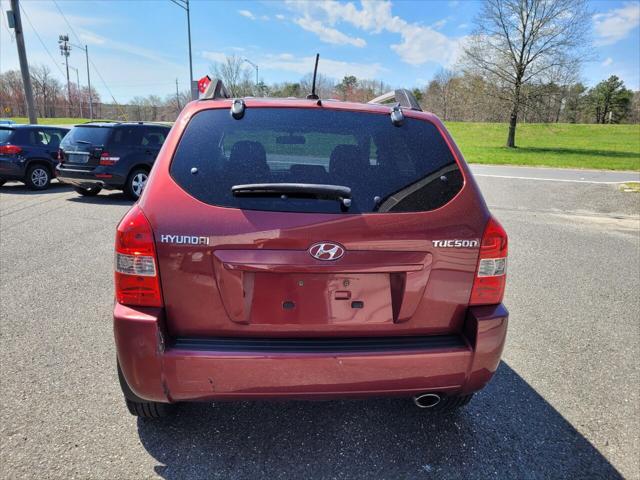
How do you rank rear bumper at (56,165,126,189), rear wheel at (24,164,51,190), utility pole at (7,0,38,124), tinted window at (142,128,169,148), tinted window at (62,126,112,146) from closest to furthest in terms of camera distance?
rear bumper at (56,165,126,189) < tinted window at (62,126,112,146) < tinted window at (142,128,169,148) < rear wheel at (24,164,51,190) < utility pole at (7,0,38,124)

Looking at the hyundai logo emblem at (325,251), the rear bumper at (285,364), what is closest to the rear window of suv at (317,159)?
the hyundai logo emblem at (325,251)

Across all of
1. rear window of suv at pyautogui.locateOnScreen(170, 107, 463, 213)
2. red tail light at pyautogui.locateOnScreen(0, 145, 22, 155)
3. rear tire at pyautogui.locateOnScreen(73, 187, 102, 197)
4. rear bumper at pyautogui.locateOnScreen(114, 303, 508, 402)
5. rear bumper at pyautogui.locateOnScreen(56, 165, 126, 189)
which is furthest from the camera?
red tail light at pyautogui.locateOnScreen(0, 145, 22, 155)

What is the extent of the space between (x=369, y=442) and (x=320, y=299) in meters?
1.02

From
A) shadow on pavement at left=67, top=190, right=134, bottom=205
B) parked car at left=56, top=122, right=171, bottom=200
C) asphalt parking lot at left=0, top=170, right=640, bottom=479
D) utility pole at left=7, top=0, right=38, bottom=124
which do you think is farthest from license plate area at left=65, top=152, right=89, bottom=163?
utility pole at left=7, top=0, right=38, bottom=124

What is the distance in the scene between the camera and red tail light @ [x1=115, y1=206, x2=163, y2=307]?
2.09m

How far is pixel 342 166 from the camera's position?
2.27 metres

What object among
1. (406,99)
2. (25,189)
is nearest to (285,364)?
(406,99)

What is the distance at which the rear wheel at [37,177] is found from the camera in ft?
39.9

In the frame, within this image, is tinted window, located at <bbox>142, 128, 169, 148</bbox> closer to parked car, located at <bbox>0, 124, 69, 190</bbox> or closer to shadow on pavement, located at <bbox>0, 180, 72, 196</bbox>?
shadow on pavement, located at <bbox>0, 180, 72, 196</bbox>

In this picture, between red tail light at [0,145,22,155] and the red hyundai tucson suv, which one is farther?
red tail light at [0,145,22,155]

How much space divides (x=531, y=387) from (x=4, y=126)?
548 inches

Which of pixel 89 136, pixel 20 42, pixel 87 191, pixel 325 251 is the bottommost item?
pixel 87 191

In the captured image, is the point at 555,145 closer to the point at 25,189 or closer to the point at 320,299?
the point at 25,189

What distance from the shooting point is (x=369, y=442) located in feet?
8.45
